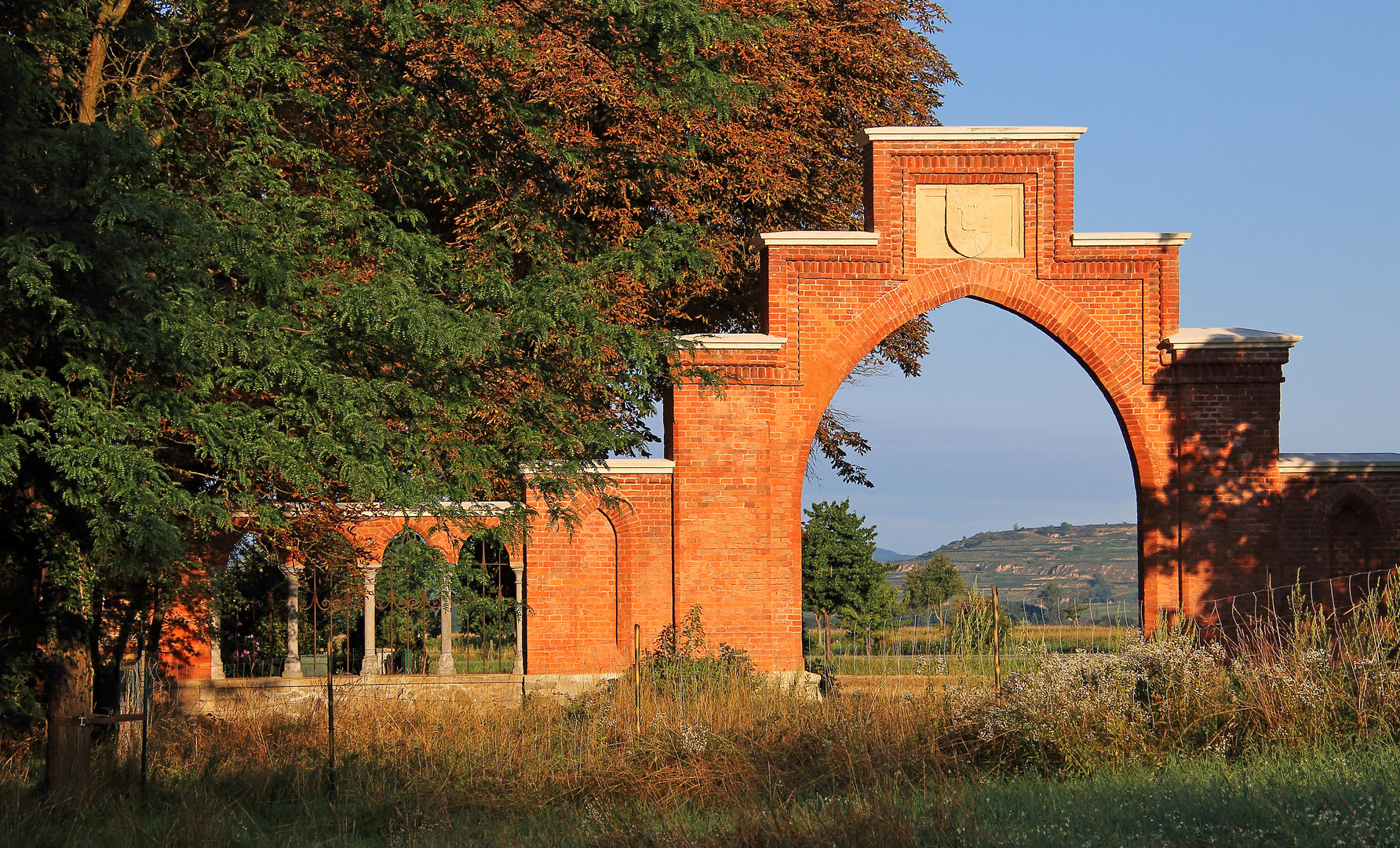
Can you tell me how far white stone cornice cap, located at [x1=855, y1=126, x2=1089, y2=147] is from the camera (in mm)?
15516

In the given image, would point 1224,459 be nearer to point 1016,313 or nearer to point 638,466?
point 1016,313

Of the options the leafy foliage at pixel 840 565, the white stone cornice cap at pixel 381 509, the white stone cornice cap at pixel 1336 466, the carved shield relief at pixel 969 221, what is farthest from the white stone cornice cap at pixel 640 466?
the leafy foliage at pixel 840 565

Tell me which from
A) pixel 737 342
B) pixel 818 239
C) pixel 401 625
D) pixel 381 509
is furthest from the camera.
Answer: pixel 401 625

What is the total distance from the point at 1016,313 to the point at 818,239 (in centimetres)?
276

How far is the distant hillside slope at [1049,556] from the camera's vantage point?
132m

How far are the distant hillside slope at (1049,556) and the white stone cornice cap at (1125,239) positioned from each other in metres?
103

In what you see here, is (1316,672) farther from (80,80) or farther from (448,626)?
(80,80)

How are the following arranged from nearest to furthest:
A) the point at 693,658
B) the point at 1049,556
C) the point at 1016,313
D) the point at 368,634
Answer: the point at 693,658 → the point at 368,634 → the point at 1016,313 → the point at 1049,556

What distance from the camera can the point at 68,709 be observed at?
10.4 meters

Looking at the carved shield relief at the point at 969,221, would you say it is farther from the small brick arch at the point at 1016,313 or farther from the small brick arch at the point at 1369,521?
the small brick arch at the point at 1369,521

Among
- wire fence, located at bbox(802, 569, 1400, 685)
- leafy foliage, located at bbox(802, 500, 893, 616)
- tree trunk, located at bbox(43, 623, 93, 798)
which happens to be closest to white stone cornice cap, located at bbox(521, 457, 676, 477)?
wire fence, located at bbox(802, 569, 1400, 685)

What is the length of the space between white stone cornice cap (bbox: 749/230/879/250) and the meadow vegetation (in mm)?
5931

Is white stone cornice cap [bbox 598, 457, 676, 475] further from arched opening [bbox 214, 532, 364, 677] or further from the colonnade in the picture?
arched opening [bbox 214, 532, 364, 677]

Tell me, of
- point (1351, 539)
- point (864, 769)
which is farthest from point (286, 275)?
point (1351, 539)
